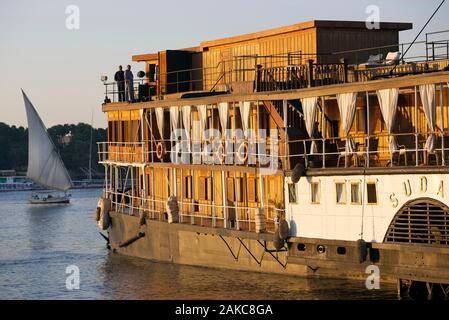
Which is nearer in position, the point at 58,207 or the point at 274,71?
the point at 274,71

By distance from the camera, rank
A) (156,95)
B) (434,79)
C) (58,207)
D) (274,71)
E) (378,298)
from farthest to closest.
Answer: (58,207)
(156,95)
(274,71)
(378,298)
(434,79)

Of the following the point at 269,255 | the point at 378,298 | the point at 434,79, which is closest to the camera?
the point at 434,79

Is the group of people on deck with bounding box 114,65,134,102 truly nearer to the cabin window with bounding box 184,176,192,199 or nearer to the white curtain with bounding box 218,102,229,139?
the cabin window with bounding box 184,176,192,199

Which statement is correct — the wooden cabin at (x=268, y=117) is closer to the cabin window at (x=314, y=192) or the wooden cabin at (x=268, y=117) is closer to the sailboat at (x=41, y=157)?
the cabin window at (x=314, y=192)

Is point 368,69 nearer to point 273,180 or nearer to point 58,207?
point 273,180

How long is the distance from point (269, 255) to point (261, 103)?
4837 millimetres

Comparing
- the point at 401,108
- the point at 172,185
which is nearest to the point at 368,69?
the point at 401,108

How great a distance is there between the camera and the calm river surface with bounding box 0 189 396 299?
33.3 metres

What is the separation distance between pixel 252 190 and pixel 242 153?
1.79m

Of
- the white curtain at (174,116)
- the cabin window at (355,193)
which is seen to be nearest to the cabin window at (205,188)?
the white curtain at (174,116)

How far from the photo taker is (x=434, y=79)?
29.2 m

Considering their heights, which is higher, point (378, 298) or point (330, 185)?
point (330, 185)

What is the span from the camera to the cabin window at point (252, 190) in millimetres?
37906

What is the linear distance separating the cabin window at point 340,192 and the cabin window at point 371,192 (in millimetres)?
911
